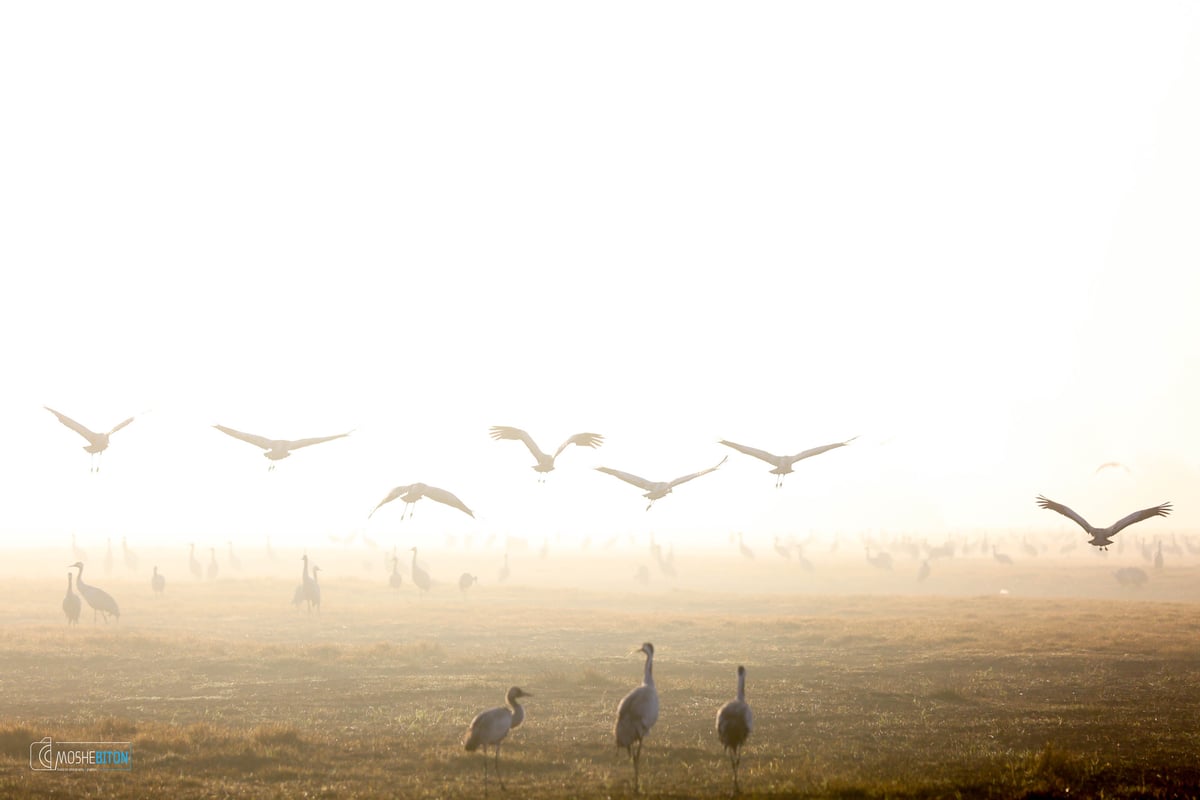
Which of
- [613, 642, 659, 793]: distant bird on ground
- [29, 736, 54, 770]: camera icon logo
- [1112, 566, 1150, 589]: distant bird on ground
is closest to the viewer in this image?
[613, 642, 659, 793]: distant bird on ground

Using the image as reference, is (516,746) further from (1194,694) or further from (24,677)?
(1194,694)

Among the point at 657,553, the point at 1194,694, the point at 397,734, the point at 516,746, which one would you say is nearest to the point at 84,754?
the point at 397,734

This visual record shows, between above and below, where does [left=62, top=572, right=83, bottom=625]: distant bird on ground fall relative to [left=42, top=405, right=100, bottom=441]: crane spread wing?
below

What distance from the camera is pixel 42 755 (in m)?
17.0

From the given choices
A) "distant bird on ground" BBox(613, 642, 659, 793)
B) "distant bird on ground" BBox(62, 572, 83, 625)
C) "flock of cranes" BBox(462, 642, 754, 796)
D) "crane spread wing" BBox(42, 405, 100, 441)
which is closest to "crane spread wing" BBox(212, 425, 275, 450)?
"crane spread wing" BBox(42, 405, 100, 441)

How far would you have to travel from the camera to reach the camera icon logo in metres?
16.5

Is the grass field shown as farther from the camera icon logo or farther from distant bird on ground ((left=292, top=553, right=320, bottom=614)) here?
distant bird on ground ((left=292, top=553, right=320, bottom=614))

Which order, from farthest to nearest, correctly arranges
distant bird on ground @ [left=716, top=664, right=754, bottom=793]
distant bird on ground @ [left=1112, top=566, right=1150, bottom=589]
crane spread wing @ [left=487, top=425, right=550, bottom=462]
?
distant bird on ground @ [left=1112, top=566, right=1150, bottom=589], crane spread wing @ [left=487, top=425, right=550, bottom=462], distant bird on ground @ [left=716, top=664, right=754, bottom=793]

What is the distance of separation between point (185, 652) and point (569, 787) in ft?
62.2

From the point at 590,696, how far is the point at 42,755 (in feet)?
38.9

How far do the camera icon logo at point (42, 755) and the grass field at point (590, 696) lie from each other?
0.16 m

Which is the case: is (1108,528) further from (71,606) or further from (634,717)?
(71,606)

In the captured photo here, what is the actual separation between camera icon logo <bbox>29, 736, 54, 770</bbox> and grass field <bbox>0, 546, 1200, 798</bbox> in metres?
0.16

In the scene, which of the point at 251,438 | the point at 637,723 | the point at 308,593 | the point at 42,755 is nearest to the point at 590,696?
the point at 637,723
